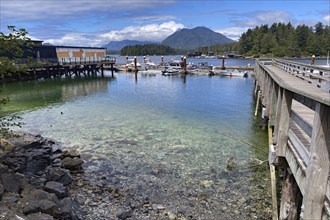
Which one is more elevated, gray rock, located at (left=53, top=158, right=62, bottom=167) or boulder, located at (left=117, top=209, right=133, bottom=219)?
gray rock, located at (left=53, top=158, right=62, bottom=167)

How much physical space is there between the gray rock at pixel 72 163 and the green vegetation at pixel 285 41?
140 metres

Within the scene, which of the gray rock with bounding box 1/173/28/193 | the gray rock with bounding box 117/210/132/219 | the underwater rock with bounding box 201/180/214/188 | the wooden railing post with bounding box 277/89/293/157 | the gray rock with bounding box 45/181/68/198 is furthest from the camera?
the underwater rock with bounding box 201/180/214/188

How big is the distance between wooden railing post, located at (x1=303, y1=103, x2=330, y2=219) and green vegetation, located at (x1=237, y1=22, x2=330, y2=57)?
143m

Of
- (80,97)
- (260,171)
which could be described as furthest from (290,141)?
(80,97)

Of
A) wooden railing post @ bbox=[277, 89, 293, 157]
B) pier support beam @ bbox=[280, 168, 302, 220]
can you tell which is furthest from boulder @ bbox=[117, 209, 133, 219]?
wooden railing post @ bbox=[277, 89, 293, 157]

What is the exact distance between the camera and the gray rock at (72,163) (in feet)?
39.4

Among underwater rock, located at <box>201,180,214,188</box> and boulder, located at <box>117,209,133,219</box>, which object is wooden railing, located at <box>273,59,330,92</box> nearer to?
underwater rock, located at <box>201,180,214,188</box>

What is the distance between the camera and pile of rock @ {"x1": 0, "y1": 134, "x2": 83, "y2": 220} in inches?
267

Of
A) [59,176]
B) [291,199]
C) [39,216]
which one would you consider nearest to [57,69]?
[59,176]

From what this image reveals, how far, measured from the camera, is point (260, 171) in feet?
38.1

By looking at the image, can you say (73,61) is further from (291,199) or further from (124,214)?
(291,199)

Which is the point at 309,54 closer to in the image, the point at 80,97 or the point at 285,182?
the point at 80,97

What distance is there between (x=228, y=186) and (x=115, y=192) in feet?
15.0

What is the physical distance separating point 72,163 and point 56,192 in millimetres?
3206
